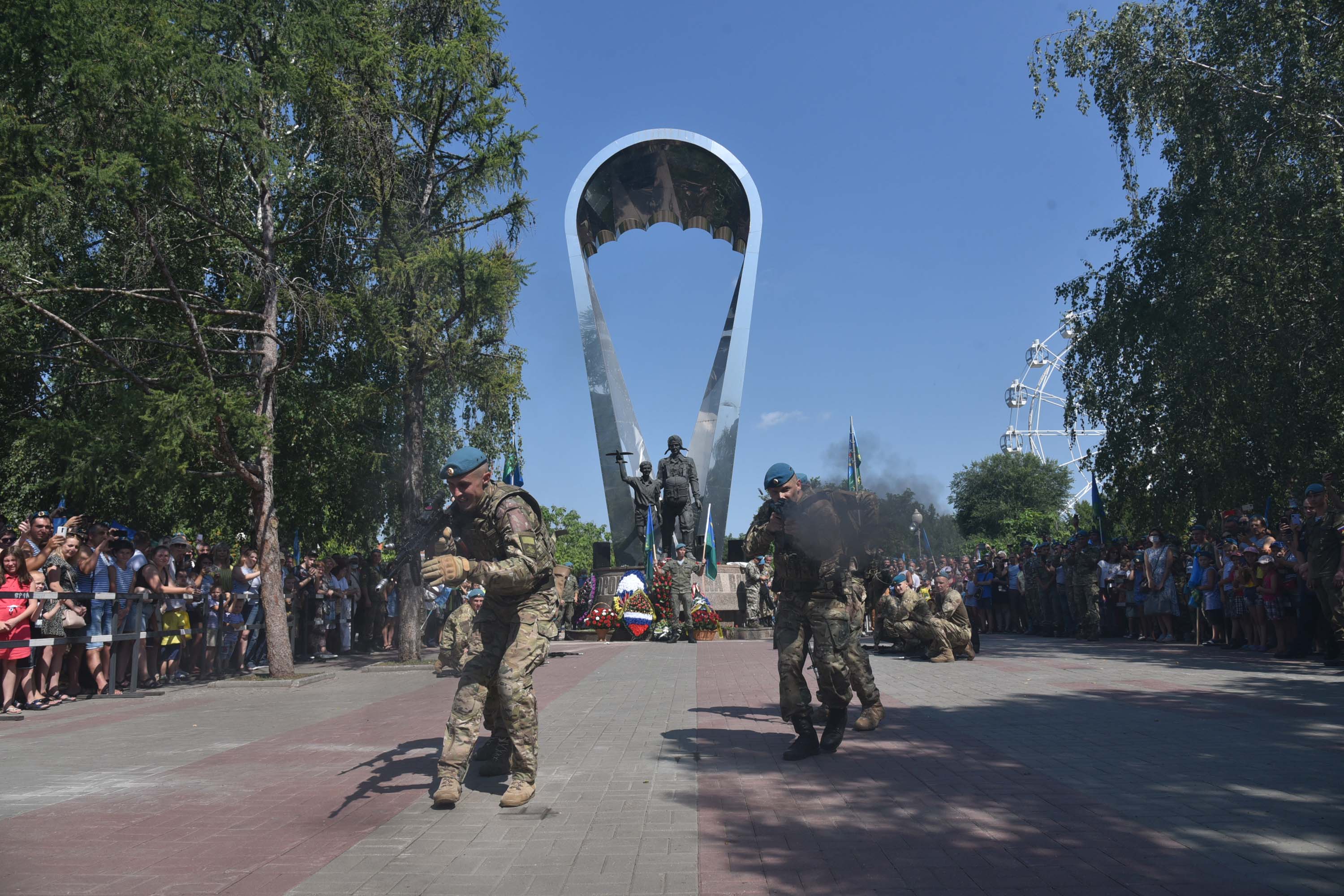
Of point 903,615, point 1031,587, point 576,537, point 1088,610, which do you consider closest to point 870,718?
point 903,615

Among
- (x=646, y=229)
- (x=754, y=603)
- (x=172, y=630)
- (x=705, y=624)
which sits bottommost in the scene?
(x=705, y=624)

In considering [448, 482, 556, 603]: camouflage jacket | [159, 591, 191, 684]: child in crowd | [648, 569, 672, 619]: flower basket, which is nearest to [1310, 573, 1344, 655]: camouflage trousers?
[448, 482, 556, 603]: camouflage jacket

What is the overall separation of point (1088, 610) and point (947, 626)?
6401mm

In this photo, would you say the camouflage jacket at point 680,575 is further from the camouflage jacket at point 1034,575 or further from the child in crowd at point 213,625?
the child in crowd at point 213,625

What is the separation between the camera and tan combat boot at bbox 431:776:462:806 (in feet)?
17.5

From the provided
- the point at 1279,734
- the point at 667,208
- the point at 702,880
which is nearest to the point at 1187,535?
the point at 667,208

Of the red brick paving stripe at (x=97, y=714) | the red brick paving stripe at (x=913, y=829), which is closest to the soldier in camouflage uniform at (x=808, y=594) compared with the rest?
the red brick paving stripe at (x=913, y=829)

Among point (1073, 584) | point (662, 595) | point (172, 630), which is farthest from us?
point (662, 595)

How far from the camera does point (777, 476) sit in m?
7.01

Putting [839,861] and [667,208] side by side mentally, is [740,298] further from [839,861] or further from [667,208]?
[839,861]

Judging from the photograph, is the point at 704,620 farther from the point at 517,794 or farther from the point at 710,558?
the point at 517,794

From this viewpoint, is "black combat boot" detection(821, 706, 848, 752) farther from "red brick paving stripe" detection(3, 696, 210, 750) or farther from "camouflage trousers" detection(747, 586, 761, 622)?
"camouflage trousers" detection(747, 586, 761, 622)

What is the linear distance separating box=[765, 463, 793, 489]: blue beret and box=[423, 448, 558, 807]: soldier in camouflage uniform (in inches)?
69.1

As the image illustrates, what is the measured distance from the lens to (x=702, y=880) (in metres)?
3.98
